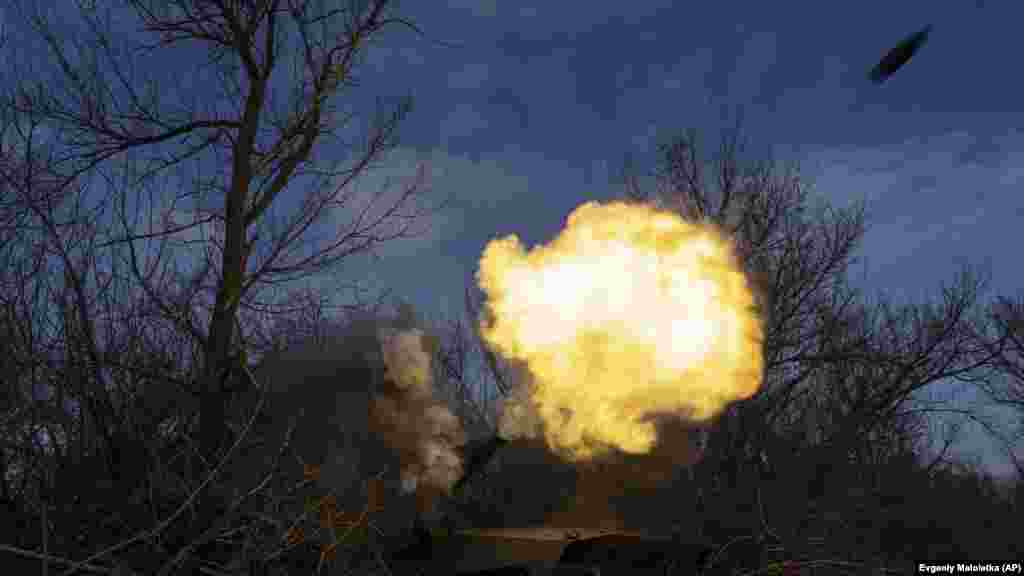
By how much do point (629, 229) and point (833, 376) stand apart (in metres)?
14.8

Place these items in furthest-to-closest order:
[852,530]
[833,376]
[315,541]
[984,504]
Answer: [984,504], [833,376], [852,530], [315,541]

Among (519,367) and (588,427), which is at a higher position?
(519,367)

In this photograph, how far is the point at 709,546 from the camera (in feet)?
29.8

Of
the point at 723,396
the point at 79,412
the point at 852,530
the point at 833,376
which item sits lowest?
the point at 852,530

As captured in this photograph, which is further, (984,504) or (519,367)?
(984,504)

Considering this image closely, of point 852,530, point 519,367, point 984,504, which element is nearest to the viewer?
point 519,367

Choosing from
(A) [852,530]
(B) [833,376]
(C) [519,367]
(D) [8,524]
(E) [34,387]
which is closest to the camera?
(D) [8,524]

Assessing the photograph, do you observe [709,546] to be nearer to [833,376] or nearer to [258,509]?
[258,509]

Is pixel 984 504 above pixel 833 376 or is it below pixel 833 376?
below

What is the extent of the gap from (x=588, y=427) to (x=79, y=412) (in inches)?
253

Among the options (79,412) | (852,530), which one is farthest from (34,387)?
(852,530)

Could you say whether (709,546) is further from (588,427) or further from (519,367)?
(519,367)

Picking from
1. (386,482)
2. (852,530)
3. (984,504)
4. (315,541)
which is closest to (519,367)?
(386,482)

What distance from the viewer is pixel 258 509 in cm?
630
